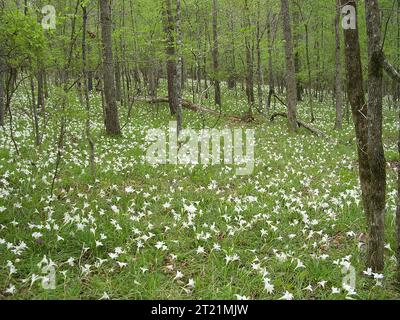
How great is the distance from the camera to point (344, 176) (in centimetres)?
1060

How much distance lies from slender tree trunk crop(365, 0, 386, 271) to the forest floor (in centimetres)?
48

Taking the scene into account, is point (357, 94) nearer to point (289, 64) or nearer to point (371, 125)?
point (371, 125)

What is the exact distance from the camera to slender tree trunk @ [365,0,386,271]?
4.85 metres

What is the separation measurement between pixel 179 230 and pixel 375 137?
3727mm

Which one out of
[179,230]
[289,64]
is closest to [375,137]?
[179,230]

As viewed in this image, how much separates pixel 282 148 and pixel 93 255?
397 inches

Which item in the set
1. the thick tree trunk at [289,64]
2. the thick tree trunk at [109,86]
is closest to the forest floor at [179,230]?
the thick tree trunk at [109,86]

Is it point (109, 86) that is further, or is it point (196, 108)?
point (196, 108)

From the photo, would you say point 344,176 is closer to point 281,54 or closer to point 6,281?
point 6,281

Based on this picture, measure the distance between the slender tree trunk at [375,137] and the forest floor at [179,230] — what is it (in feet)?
1.59

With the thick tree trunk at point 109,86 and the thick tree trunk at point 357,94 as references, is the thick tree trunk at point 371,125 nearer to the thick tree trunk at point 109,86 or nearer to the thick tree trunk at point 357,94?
the thick tree trunk at point 357,94

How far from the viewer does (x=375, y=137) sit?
509cm
